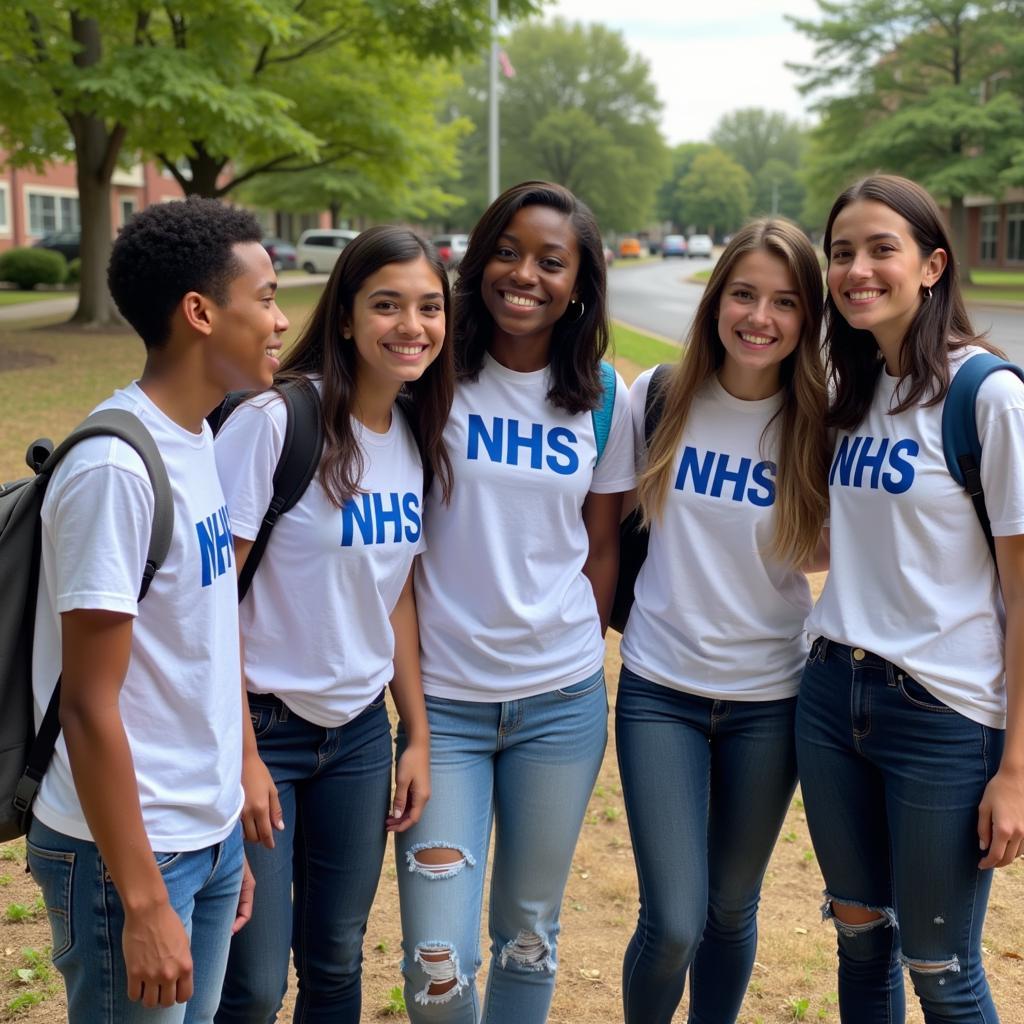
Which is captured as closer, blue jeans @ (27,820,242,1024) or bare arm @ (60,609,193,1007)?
bare arm @ (60,609,193,1007)

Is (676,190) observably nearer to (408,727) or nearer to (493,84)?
(493,84)

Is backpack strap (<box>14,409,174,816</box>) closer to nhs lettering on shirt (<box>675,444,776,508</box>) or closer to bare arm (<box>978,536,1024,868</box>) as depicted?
nhs lettering on shirt (<box>675,444,776,508</box>)

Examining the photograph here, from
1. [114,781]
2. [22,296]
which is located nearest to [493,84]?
[22,296]

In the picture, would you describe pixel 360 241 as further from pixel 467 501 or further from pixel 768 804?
pixel 768 804

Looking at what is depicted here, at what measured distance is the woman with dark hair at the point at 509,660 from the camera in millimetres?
2658

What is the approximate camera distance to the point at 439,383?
107 inches

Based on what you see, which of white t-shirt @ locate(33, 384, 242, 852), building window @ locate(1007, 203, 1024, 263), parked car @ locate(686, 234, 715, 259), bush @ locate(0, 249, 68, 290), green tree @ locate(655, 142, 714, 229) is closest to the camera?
white t-shirt @ locate(33, 384, 242, 852)

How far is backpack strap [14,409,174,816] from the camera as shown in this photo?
1.80m

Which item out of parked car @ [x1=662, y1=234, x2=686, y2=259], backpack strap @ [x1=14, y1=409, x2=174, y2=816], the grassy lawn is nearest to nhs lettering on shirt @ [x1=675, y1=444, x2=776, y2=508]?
backpack strap @ [x1=14, y1=409, x2=174, y2=816]

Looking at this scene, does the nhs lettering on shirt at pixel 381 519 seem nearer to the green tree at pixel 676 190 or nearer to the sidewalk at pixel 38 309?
the sidewalk at pixel 38 309

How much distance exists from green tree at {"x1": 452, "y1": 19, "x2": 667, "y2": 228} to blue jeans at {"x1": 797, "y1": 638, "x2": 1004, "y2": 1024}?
220 ft

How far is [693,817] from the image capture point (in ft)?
9.09

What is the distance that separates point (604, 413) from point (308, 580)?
0.90 meters

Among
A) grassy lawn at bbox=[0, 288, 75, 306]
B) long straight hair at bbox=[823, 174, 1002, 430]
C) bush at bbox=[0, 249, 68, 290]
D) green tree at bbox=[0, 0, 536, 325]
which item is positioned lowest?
long straight hair at bbox=[823, 174, 1002, 430]
